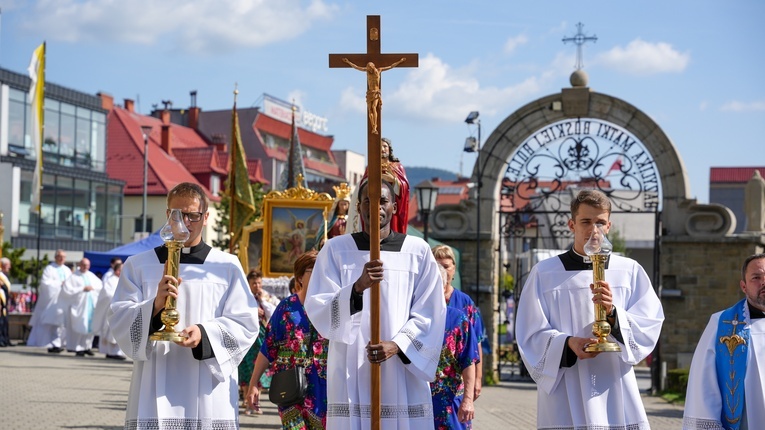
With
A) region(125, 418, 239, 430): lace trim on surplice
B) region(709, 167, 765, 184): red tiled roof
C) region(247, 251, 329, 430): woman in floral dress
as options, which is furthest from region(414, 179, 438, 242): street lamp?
region(709, 167, 765, 184): red tiled roof

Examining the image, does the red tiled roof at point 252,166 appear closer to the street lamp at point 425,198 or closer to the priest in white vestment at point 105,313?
the priest in white vestment at point 105,313

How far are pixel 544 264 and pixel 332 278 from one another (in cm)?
125

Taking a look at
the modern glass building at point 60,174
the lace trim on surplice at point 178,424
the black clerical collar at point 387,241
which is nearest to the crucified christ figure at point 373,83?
the black clerical collar at point 387,241

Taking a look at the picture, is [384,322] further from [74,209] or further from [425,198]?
[74,209]

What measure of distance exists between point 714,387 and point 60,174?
47413 millimetres

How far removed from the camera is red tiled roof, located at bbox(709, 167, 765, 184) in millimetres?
91375

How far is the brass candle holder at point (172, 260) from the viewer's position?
6227 millimetres

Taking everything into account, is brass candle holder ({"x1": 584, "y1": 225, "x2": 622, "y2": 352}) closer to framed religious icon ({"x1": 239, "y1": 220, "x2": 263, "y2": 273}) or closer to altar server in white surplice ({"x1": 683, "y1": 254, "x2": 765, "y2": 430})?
altar server in white surplice ({"x1": 683, "y1": 254, "x2": 765, "y2": 430})

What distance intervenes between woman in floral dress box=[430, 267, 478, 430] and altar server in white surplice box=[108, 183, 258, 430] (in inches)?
69.6

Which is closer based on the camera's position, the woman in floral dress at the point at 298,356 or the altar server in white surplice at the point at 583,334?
the altar server in white surplice at the point at 583,334

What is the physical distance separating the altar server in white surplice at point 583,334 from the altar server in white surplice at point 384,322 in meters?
0.58

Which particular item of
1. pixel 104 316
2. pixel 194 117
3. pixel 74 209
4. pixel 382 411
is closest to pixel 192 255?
pixel 382 411

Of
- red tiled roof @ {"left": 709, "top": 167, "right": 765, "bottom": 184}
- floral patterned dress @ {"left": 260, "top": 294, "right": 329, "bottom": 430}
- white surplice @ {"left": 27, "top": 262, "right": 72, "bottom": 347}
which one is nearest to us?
floral patterned dress @ {"left": 260, "top": 294, "right": 329, "bottom": 430}

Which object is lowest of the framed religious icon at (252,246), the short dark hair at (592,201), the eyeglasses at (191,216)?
the eyeglasses at (191,216)
